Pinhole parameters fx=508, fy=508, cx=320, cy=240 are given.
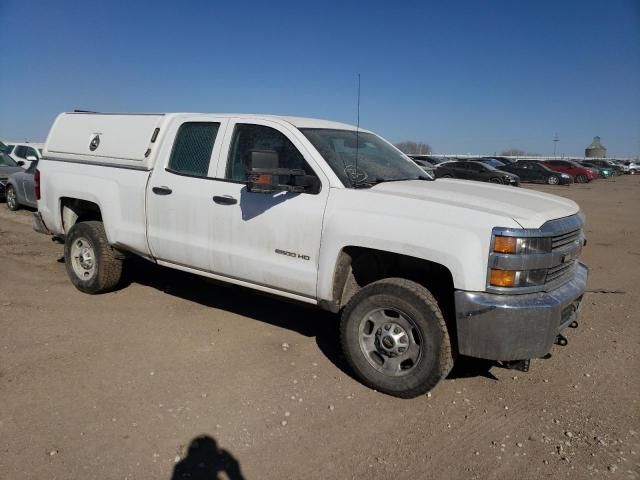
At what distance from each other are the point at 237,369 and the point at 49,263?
176 inches

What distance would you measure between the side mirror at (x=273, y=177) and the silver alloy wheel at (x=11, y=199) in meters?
10.9

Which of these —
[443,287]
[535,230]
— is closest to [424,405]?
[443,287]

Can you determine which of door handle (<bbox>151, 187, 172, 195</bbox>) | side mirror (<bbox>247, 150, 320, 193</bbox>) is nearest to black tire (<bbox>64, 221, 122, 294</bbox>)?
door handle (<bbox>151, 187, 172, 195</bbox>)

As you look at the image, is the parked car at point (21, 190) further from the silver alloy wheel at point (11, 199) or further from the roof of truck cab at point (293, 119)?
the roof of truck cab at point (293, 119)

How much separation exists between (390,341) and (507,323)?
2.73 ft

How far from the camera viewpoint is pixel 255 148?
173 inches

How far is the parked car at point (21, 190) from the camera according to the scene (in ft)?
38.4

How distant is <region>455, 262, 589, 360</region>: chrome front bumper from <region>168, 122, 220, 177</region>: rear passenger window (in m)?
2.60

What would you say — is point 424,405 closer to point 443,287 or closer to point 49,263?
point 443,287

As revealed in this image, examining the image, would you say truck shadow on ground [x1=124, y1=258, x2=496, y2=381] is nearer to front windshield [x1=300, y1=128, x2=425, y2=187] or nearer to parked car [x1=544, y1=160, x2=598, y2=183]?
front windshield [x1=300, y1=128, x2=425, y2=187]

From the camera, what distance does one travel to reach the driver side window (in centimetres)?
420

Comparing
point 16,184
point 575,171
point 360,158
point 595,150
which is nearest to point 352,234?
point 360,158

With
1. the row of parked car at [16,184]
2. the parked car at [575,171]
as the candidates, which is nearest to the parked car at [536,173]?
the parked car at [575,171]

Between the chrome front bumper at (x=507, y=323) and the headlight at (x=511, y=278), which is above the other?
the headlight at (x=511, y=278)
